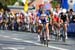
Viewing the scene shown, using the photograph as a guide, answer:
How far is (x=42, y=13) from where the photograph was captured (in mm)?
19516

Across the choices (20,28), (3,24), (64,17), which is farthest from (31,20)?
(64,17)

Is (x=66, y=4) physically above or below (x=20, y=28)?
above

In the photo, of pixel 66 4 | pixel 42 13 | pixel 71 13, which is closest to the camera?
pixel 42 13

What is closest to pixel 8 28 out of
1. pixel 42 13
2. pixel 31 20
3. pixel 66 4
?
pixel 31 20

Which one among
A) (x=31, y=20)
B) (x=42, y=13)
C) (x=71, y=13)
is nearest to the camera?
(x=42, y=13)

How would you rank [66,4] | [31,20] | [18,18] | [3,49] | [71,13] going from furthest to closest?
1. [18,18]
2. [31,20]
3. [66,4]
4. [71,13]
5. [3,49]

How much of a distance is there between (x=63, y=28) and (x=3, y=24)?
14.6 metres

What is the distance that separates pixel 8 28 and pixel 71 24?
32.2 feet

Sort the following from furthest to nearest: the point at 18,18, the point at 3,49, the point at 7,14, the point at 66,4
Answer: the point at 7,14
the point at 18,18
the point at 66,4
the point at 3,49

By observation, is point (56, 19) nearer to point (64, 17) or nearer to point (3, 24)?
point (64, 17)

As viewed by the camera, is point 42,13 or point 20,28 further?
point 20,28

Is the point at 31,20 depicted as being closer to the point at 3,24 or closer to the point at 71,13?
the point at 3,24

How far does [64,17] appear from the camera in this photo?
73.5 ft

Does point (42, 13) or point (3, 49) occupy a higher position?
point (42, 13)
